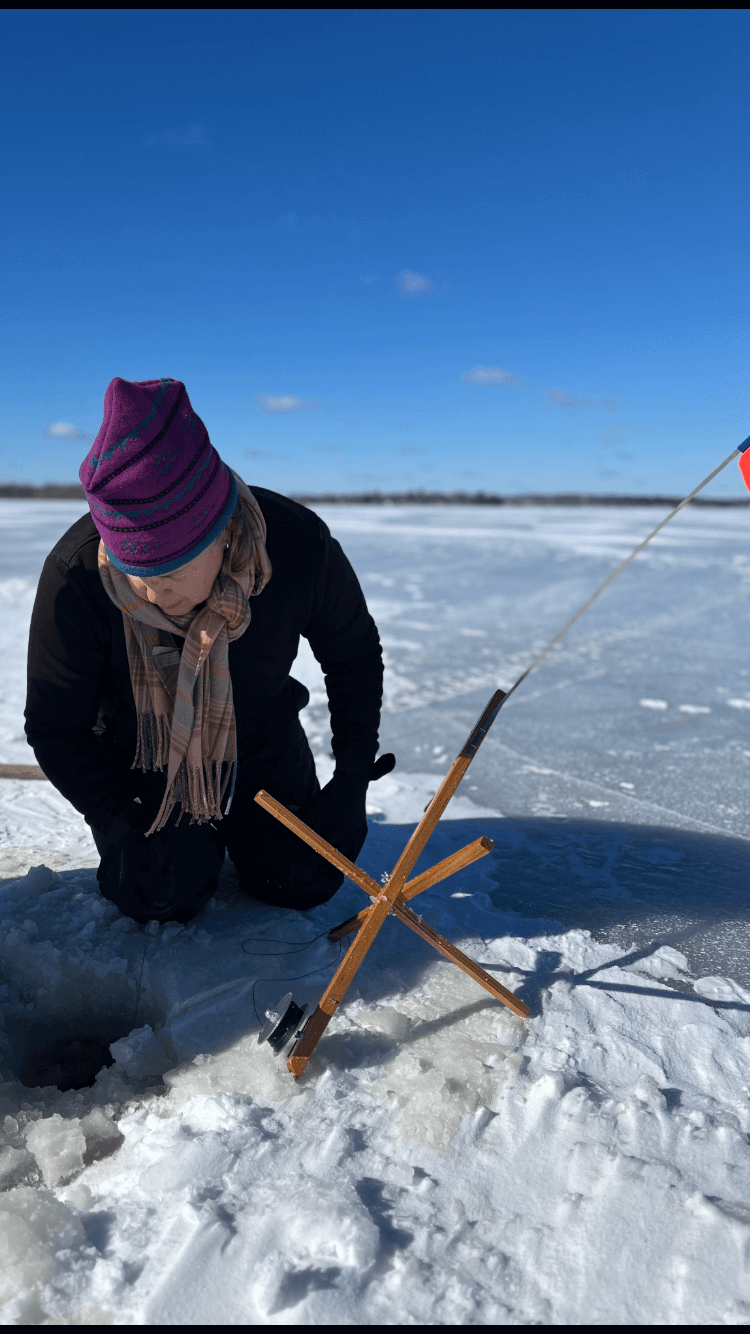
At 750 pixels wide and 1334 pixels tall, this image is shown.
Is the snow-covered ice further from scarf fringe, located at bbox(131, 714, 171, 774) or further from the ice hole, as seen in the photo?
scarf fringe, located at bbox(131, 714, 171, 774)

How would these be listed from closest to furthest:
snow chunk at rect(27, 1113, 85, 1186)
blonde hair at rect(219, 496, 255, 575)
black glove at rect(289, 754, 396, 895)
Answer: snow chunk at rect(27, 1113, 85, 1186) < blonde hair at rect(219, 496, 255, 575) < black glove at rect(289, 754, 396, 895)

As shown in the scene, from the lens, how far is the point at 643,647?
17.4ft

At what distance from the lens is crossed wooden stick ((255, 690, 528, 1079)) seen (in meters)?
1.49

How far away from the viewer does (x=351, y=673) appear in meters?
2.10

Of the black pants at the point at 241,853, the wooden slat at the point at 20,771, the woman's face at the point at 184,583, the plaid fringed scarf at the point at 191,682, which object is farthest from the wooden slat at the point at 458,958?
the wooden slat at the point at 20,771

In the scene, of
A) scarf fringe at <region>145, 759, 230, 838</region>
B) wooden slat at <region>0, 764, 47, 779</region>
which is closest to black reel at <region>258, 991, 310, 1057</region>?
scarf fringe at <region>145, 759, 230, 838</region>

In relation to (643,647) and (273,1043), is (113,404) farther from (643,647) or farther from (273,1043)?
(643,647)

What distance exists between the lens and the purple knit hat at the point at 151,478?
1.47 metres

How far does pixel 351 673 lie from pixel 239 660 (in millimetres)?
311

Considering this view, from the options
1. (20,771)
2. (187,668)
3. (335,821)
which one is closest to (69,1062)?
(335,821)

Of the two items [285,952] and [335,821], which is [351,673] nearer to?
[335,821]

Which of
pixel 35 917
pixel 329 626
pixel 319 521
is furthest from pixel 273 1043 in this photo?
pixel 319 521

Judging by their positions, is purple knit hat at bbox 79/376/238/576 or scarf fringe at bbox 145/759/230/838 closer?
purple knit hat at bbox 79/376/238/576

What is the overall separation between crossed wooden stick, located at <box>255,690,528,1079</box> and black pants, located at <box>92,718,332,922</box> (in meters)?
0.50
